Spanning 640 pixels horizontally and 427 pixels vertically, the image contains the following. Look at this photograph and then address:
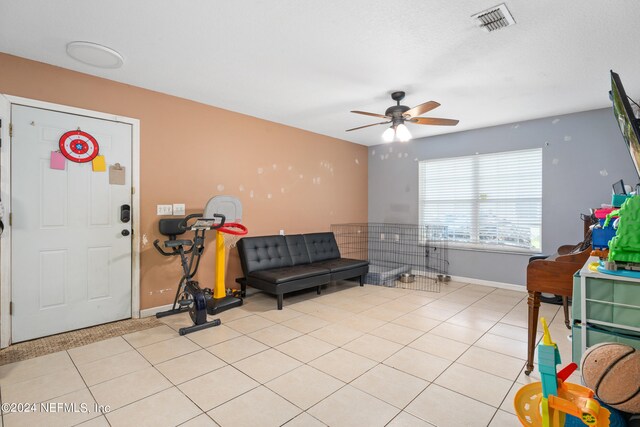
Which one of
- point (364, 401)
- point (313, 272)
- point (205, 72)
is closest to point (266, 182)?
point (313, 272)

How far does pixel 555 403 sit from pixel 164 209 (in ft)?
12.4

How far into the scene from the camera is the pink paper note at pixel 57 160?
293 cm

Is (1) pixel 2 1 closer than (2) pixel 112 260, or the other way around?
(1) pixel 2 1

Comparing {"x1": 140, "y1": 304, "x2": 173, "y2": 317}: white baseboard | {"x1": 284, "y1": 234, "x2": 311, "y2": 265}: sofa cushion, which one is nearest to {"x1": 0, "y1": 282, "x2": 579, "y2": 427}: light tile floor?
{"x1": 140, "y1": 304, "x2": 173, "y2": 317}: white baseboard

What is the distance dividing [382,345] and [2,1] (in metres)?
3.86

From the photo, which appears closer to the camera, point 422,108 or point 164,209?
point 422,108

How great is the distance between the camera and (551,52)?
2654mm

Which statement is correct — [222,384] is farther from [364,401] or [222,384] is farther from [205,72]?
[205,72]

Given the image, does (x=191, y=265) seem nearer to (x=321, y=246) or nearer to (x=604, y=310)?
(x=321, y=246)

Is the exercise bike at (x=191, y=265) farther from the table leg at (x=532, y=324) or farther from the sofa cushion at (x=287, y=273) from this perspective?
the table leg at (x=532, y=324)

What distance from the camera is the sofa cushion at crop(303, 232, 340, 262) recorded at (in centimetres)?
496

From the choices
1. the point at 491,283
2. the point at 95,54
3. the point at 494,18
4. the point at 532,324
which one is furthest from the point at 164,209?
the point at 491,283

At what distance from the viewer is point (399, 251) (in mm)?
6062

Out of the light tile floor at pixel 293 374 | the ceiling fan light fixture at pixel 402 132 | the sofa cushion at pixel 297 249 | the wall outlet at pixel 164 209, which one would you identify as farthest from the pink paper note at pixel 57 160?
the ceiling fan light fixture at pixel 402 132
